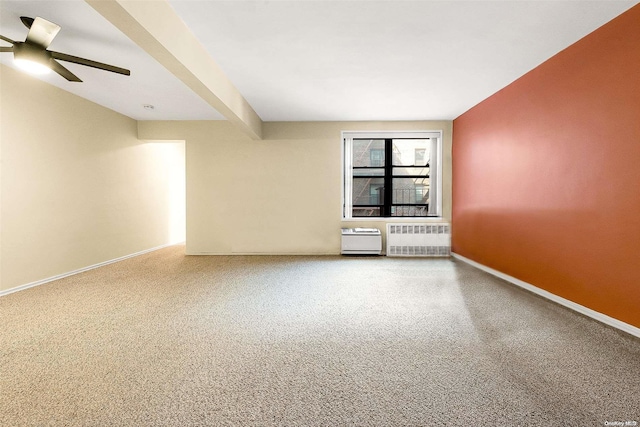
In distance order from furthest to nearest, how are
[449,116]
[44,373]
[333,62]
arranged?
1. [449,116]
2. [333,62]
3. [44,373]

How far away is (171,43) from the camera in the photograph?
2.43 meters

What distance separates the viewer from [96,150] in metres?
Answer: 4.87

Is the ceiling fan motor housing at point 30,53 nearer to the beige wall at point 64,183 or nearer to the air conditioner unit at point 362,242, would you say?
the beige wall at point 64,183

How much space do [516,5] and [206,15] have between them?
8.08 ft

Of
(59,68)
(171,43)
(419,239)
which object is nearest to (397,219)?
(419,239)

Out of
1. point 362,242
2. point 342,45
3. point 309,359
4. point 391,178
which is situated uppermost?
point 342,45

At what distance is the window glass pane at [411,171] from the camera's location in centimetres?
600

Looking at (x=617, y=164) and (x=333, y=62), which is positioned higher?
(x=333, y=62)

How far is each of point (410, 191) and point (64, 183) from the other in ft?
18.7

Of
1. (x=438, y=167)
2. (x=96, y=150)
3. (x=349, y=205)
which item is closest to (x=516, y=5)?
(x=438, y=167)

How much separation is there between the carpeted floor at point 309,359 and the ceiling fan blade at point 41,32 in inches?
93.3

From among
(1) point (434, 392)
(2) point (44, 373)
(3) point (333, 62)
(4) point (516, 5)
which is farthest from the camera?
(3) point (333, 62)

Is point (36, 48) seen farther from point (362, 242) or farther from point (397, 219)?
point (397, 219)

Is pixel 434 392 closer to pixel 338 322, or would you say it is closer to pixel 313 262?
pixel 338 322
